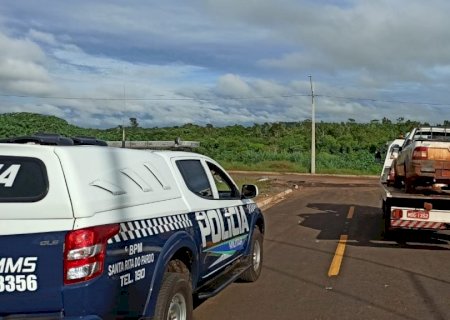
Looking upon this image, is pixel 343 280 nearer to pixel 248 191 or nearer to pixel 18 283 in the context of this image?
pixel 248 191

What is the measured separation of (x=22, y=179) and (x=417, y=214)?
8.27 metres

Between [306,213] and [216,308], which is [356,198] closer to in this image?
[306,213]

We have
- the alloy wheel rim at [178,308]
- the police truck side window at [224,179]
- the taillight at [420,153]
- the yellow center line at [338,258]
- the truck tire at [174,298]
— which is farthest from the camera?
the taillight at [420,153]

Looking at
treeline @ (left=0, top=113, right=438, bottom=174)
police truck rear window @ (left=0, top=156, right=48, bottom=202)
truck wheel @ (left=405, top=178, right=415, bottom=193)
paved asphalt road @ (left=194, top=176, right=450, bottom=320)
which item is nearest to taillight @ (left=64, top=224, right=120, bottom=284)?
police truck rear window @ (left=0, top=156, right=48, bottom=202)

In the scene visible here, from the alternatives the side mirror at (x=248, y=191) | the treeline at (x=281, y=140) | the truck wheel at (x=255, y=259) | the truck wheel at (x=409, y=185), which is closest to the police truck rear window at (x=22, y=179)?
the side mirror at (x=248, y=191)

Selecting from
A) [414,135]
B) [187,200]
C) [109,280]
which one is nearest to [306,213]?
[414,135]

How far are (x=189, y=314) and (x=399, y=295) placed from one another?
3.23 meters

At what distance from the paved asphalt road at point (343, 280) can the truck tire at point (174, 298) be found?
1266 millimetres

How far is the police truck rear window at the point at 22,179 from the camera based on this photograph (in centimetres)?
377

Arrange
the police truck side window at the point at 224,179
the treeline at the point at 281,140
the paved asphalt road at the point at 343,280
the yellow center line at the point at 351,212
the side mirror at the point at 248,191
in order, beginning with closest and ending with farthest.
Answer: the paved asphalt road at the point at 343,280
the police truck side window at the point at 224,179
the side mirror at the point at 248,191
the yellow center line at the point at 351,212
the treeline at the point at 281,140

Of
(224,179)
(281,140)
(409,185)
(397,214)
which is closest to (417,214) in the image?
(397,214)

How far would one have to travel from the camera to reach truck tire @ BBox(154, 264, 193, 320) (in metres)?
4.52

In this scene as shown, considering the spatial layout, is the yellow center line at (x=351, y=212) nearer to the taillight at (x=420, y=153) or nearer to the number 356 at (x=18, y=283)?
the taillight at (x=420, y=153)

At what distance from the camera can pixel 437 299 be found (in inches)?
273
